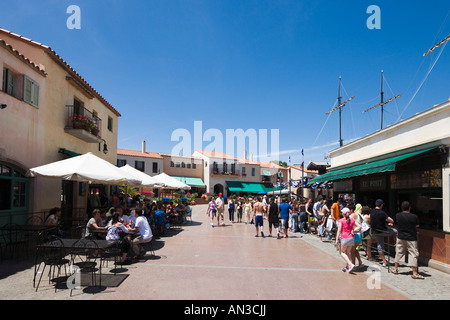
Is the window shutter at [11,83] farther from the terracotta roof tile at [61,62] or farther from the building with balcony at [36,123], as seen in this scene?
the terracotta roof tile at [61,62]

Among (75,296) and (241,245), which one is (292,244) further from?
(75,296)

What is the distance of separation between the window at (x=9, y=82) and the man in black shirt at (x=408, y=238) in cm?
1166

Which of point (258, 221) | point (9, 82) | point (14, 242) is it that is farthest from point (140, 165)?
point (14, 242)

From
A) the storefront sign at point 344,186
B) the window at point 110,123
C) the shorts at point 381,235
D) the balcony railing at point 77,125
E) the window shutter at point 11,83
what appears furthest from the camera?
the window at point 110,123

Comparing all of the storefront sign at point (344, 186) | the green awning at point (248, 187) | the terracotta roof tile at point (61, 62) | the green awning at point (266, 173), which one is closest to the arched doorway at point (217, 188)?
the green awning at point (248, 187)

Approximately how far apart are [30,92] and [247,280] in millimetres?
9519

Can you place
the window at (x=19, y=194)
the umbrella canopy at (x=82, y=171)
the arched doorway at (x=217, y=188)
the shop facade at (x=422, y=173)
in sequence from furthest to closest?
the arched doorway at (x=217, y=188) → the window at (x=19, y=194) → the umbrella canopy at (x=82, y=171) → the shop facade at (x=422, y=173)

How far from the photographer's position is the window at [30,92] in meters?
9.40

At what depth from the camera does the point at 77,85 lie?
13.4 metres

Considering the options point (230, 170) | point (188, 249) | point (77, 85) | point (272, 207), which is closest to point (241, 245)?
point (188, 249)

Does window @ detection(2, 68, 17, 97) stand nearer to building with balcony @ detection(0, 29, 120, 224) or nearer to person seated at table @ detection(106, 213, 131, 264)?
building with balcony @ detection(0, 29, 120, 224)

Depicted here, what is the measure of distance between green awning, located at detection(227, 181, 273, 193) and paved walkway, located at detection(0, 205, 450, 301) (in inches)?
1483

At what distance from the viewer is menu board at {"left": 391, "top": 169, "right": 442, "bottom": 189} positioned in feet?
24.5
